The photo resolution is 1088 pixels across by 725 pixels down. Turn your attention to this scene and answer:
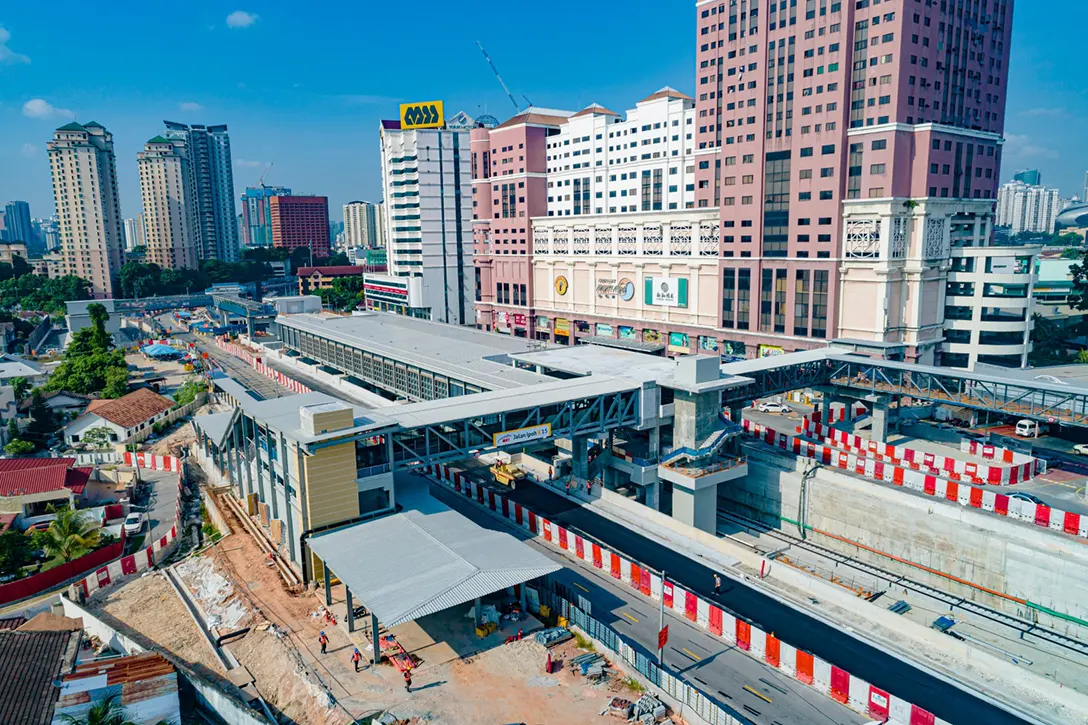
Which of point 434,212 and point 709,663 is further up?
point 434,212

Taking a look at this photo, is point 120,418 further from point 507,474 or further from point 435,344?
point 507,474

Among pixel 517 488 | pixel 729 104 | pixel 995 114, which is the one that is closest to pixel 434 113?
pixel 729 104

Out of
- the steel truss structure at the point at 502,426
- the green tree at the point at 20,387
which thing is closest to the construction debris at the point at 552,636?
the steel truss structure at the point at 502,426

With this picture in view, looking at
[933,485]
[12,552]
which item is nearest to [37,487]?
[12,552]

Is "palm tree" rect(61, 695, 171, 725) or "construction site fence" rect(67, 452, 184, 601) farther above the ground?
"palm tree" rect(61, 695, 171, 725)

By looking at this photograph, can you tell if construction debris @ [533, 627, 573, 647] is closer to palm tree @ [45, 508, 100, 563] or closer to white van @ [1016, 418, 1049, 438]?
palm tree @ [45, 508, 100, 563]

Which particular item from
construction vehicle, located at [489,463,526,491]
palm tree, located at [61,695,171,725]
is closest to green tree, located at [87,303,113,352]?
construction vehicle, located at [489,463,526,491]

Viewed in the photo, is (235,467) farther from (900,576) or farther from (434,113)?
(434,113)
